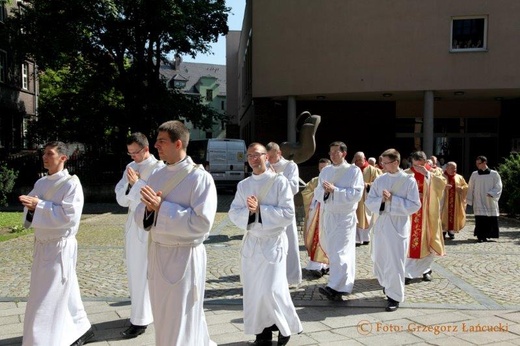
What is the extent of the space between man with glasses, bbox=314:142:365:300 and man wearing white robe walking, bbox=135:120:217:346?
301 centimetres

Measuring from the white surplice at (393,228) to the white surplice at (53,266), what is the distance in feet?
12.1

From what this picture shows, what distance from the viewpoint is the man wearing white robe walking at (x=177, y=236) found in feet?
13.3

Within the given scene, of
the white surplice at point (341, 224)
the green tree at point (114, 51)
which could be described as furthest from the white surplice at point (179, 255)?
the green tree at point (114, 51)

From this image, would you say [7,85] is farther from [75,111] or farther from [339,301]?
[339,301]

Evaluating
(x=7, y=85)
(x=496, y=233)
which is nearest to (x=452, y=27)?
(x=496, y=233)

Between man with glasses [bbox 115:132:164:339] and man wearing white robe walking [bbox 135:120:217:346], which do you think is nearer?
man wearing white robe walking [bbox 135:120:217:346]

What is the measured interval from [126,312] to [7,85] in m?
26.9

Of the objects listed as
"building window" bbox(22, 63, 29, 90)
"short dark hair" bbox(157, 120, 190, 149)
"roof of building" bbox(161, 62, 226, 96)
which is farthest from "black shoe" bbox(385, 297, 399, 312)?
"roof of building" bbox(161, 62, 226, 96)

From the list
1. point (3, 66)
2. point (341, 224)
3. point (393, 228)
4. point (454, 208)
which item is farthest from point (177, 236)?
point (3, 66)

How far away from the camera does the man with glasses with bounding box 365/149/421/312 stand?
6539 mm

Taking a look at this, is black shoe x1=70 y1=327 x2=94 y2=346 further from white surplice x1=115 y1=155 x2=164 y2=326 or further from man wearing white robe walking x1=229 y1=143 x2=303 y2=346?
man wearing white robe walking x1=229 y1=143 x2=303 y2=346

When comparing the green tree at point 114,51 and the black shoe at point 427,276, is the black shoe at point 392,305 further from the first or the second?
the green tree at point 114,51

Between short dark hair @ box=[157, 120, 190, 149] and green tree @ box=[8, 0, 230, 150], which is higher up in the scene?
green tree @ box=[8, 0, 230, 150]

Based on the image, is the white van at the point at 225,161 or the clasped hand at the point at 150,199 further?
the white van at the point at 225,161
